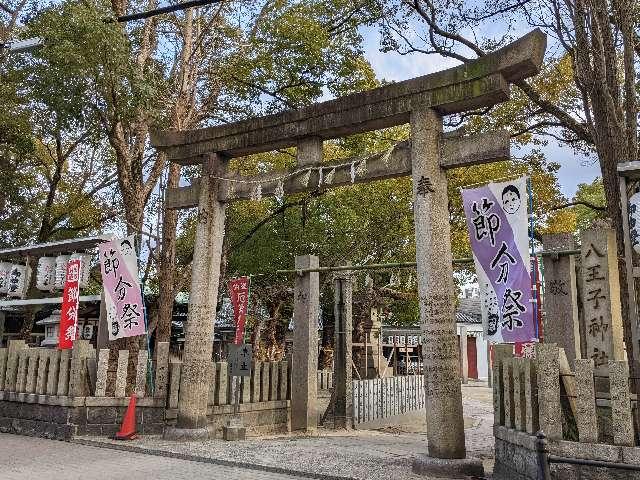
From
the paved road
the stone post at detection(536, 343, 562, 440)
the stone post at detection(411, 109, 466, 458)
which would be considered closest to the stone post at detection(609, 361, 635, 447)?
the stone post at detection(536, 343, 562, 440)

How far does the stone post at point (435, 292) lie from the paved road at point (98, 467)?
85.5 inches

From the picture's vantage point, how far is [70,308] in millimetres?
10758

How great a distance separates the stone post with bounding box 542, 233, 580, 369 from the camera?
1005 centimetres

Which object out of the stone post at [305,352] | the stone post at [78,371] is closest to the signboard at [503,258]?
the stone post at [305,352]

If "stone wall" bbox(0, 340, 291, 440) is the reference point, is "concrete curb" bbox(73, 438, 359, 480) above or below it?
below

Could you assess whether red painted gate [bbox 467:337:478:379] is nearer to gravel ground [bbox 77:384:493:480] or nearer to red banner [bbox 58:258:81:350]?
gravel ground [bbox 77:384:493:480]

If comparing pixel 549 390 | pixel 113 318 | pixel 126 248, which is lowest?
pixel 549 390

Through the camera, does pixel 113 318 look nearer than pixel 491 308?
No

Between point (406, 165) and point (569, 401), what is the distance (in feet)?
14.0

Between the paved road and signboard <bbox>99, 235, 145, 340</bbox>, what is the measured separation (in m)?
2.25

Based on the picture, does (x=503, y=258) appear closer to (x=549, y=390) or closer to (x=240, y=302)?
(x=549, y=390)

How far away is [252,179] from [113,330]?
4009 mm

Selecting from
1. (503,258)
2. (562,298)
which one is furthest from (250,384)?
(503,258)

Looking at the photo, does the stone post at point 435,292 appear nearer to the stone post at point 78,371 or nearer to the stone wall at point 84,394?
the stone wall at point 84,394
